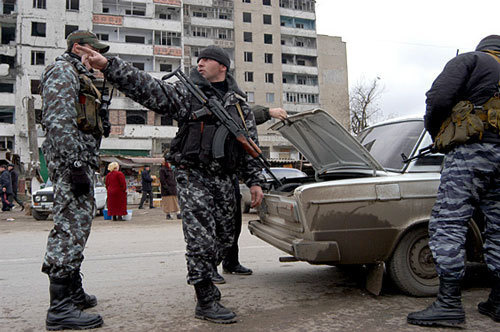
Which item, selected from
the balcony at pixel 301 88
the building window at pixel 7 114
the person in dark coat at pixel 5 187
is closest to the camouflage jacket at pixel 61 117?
the person in dark coat at pixel 5 187

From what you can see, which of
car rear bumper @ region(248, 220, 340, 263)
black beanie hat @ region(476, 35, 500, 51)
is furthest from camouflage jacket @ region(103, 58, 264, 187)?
black beanie hat @ region(476, 35, 500, 51)

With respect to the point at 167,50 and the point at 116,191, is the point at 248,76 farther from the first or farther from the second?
the point at 116,191

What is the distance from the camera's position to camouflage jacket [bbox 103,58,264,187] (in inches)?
108

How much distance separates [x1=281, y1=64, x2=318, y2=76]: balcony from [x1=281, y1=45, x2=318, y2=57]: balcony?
184cm

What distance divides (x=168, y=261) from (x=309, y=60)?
54360 millimetres

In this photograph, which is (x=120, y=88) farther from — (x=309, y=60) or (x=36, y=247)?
(x=309, y=60)

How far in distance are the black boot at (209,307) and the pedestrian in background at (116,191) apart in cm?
887

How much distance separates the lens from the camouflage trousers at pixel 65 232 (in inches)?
109

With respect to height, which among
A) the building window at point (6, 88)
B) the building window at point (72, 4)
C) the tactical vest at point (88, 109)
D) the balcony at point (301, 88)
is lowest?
the tactical vest at point (88, 109)

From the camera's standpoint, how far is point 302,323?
2.81 meters

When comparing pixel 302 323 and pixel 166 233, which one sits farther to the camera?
pixel 166 233

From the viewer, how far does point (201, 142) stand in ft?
9.73

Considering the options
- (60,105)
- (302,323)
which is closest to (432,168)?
(302,323)

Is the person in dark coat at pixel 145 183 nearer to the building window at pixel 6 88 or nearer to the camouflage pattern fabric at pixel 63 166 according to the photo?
the camouflage pattern fabric at pixel 63 166
